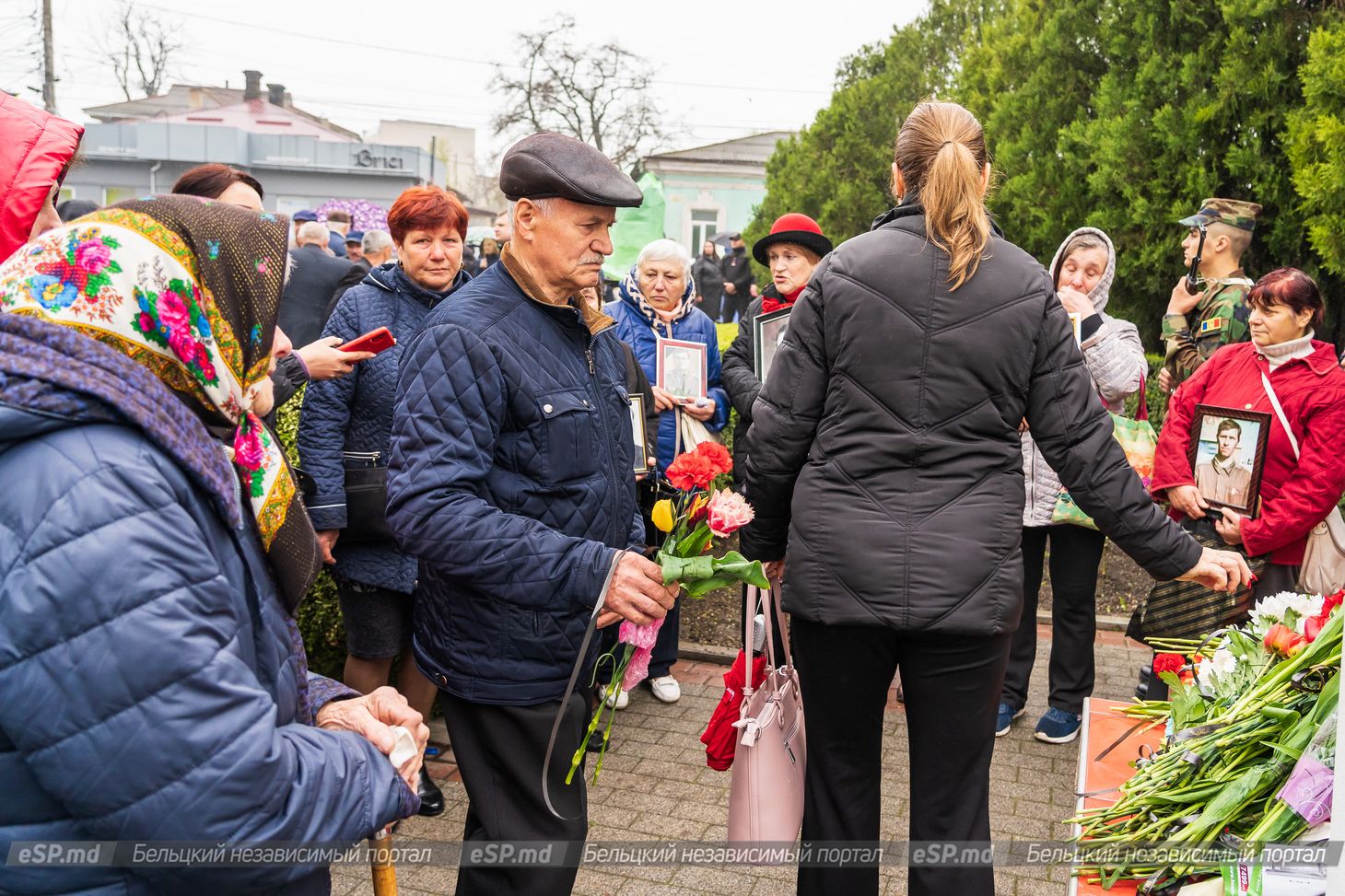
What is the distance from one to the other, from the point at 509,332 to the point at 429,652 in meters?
0.81

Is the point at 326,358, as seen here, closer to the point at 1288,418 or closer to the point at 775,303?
the point at 775,303

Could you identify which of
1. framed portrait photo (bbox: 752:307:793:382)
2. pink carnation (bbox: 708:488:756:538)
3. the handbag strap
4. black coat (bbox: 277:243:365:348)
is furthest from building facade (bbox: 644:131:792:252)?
pink carnation (bbox: 708:488:756:538)

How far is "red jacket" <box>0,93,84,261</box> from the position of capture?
2.17m

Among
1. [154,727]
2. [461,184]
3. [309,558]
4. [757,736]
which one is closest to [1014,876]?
[757,736]

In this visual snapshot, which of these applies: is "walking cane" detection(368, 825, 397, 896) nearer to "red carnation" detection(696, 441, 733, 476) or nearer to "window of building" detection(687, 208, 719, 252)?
"red carnation" detection(696, 441, 733, 476)

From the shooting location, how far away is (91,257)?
141cm

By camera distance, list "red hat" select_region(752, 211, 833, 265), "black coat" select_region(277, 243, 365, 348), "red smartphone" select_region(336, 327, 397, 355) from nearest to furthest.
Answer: "red smartphone" select_region(336, 327, 397, 355)
"red hat" select_region(752, 211, 833, 265)
"black coat" select_region(277, 243, 365, 348)

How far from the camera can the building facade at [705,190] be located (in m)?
38.9

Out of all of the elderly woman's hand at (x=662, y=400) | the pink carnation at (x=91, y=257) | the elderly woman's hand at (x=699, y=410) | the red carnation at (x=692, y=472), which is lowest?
the elderly woman's hand at (x=699, y=410)

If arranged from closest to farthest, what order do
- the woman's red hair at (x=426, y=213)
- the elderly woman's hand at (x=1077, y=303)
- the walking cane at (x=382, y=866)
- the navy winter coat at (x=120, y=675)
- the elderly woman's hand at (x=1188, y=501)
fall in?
the navy winter coat at (x=120, y=675)
the walking cane at (x=382, y=866)
the woman's red hair at (x=426, y=213)
the elderly woman's hand at (x=1188, y=501)
the elderly woman's hand at (x=1077, y=303)

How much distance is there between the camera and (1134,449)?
15.2 ft

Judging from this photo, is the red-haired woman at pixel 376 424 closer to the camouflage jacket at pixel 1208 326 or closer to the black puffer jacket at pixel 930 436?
the black puffer jacket at pixel 930 436

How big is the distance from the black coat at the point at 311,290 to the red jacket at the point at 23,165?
4.13 m

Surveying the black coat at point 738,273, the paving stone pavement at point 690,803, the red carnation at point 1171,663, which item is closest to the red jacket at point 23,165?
the paving stone pavement at point 690,803
